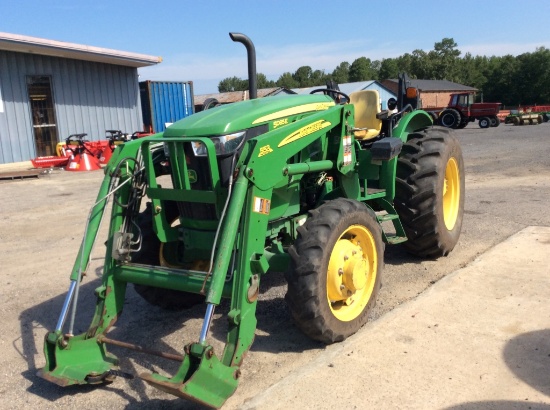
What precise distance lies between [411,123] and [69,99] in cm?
1323

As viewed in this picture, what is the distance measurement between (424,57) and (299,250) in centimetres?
8635

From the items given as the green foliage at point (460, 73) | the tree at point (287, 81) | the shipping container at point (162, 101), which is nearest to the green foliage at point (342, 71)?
the green foliage at point (460, 73)

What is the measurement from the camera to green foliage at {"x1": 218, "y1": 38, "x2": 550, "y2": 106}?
65250 millimetres

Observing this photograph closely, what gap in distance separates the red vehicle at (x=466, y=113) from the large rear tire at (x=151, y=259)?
2816 centimetres

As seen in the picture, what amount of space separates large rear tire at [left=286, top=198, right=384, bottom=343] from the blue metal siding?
13639 millimetres

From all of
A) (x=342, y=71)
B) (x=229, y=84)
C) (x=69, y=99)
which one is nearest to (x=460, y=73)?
(x=342, y=71)

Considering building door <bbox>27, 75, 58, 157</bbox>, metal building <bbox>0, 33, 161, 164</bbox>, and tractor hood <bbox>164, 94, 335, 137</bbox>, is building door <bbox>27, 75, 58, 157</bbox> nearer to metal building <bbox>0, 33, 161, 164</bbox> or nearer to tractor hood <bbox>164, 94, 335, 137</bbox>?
metal building <bbox>0, 33, 161, 164</bbox>

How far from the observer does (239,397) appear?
3062 mm

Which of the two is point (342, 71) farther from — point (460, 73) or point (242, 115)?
point (242, 115)

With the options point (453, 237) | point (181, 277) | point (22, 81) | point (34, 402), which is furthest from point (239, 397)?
point (22, 81)

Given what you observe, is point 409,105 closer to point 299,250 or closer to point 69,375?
point 299,250

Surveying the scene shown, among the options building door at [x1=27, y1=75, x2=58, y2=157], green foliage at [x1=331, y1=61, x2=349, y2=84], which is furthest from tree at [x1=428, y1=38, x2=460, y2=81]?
building door at [x1=27, y1=75, x2=58, y2=157]

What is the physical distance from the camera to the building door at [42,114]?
1532 centimetres

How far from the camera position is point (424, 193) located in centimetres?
486
